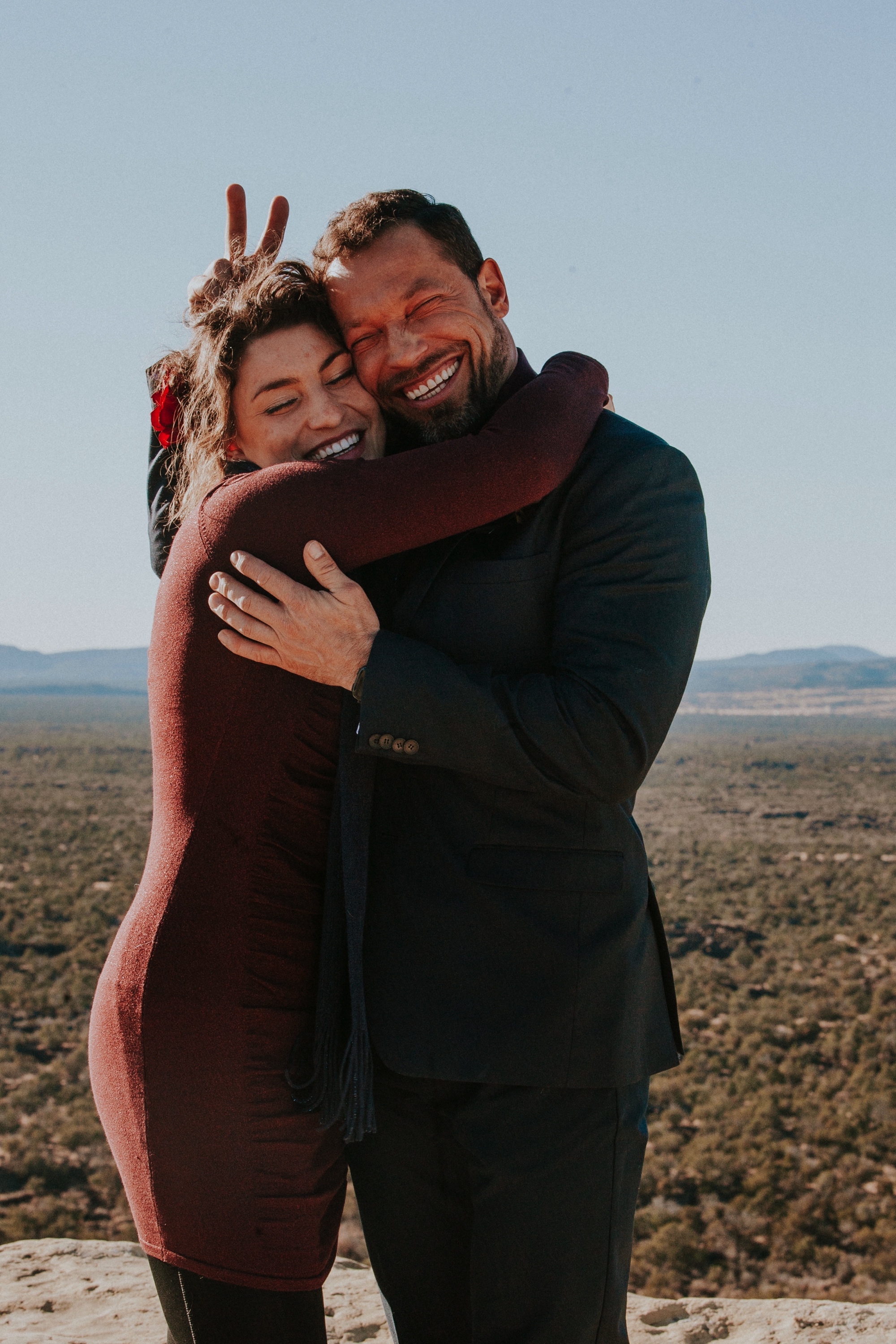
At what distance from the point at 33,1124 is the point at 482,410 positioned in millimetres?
12083

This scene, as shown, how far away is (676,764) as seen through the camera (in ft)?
218

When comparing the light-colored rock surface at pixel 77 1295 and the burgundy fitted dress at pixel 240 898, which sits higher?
the burgundy fitted dress at pixel 240 898

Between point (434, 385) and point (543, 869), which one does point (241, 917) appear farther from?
point (434, 385)

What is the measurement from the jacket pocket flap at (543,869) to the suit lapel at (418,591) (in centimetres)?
41

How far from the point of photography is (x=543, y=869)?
5.90ft

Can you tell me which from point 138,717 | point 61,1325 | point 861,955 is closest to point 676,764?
point 861,955

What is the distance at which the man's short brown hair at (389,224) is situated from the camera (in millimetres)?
2262

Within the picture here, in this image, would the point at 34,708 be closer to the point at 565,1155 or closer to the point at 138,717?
the point at 138,717

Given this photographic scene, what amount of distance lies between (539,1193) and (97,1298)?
99.6 inches

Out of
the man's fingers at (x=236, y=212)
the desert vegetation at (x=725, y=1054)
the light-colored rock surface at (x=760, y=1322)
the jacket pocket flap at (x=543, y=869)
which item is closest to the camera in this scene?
the jacket pocket flap at (x=543, y=869)

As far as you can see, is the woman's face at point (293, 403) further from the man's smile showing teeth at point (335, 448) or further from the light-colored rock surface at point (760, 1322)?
the light-colored rock surface at point (760, 1322)

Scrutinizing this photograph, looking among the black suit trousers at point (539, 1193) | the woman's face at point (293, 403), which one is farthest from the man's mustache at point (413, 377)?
the black suit trousers at point (539, 1193)

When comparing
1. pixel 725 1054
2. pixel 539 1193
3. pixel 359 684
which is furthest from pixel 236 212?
pixel 725 1054

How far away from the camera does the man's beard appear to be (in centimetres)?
229
